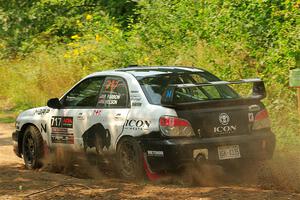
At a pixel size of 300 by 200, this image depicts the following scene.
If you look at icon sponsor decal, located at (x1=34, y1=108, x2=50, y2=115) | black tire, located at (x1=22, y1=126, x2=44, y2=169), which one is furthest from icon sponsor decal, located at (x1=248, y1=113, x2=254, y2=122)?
black tire, located at (x1=22, y1=126, x2=44, y2=169)

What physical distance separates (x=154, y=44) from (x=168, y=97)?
25.9 ft

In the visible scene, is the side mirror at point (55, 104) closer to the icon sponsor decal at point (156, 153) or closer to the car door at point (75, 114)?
the car door at point (75, 114)

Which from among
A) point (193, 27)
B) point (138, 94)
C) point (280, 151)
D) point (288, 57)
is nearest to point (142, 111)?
point (138, 94)

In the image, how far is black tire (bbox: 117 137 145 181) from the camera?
8.10 meters

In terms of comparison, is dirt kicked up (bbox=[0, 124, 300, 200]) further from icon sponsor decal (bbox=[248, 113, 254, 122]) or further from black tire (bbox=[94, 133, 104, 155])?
icon sponsor decal (bbox=[248, 113, 254, 122])

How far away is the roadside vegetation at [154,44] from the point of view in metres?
12.3

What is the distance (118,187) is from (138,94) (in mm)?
1352

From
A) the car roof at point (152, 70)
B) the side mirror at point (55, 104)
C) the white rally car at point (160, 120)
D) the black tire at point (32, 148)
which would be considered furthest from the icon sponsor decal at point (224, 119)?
the black tire at point (32, 148)

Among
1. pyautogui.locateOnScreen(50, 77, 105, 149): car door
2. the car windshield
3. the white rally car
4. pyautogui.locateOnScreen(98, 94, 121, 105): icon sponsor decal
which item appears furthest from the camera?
pyautogui.locateOnScreen(50, 77, 105, 149): car door

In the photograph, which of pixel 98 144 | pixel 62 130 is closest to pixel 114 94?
pixel 98 144

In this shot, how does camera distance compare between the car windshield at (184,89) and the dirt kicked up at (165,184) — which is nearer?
the dirt kicked up at (165,184)

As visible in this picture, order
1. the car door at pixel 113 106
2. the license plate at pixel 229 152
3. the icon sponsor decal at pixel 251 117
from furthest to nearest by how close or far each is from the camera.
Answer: the car door at pixel 113 106
the icon sponsor decal at pixel 251 117
the license plate at pixel 229 152

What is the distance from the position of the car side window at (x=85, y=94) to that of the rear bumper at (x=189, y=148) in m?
1.47

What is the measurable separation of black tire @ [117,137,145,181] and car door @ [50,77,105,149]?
0.81 m
